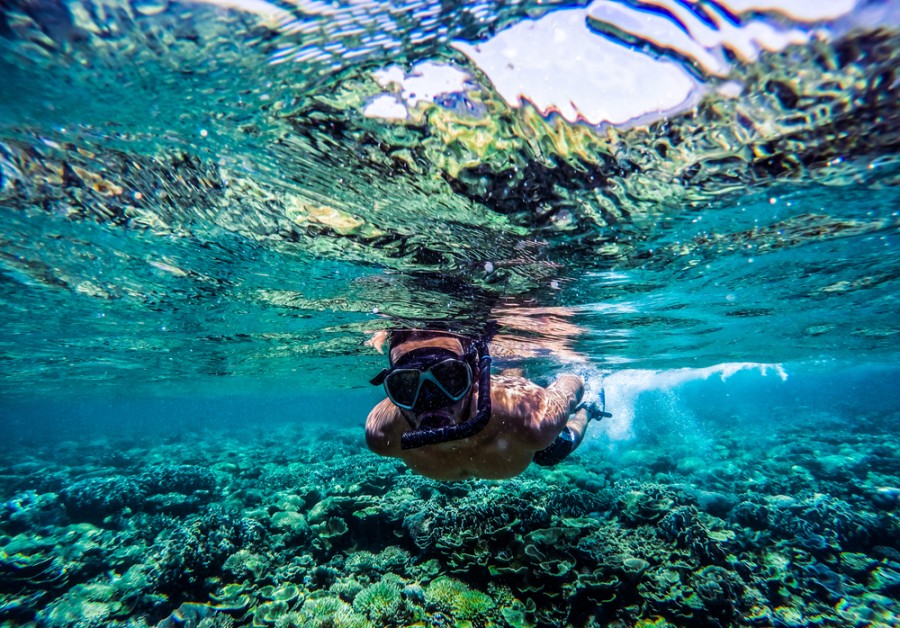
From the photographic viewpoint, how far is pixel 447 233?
21.7ft

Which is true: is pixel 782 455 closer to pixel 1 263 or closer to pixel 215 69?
pixel 215 69

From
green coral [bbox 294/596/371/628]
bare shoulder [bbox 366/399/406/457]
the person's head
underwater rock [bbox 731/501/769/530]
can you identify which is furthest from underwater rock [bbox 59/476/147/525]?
underwater rock [bbox 731/501/769/530]

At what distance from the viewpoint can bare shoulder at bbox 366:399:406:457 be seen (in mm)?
5039

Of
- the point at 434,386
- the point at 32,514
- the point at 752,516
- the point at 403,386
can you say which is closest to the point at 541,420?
the point at 434,386

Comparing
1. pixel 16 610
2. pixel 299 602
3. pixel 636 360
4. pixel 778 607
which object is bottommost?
pixel 16 610

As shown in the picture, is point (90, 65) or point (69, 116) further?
point (69, 116)

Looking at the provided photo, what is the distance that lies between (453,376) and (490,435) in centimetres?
106

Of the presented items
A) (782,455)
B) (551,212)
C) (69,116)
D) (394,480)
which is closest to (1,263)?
(69,116)

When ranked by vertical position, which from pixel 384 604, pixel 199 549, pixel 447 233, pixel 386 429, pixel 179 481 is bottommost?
pixel 179 481

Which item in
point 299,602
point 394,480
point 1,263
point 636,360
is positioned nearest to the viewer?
point 299,602

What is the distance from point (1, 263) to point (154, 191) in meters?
6.23

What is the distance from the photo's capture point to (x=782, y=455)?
777 inches

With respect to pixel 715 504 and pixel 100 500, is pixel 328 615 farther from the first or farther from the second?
pixel 100 500

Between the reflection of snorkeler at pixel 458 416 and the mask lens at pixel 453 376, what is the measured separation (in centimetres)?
1
